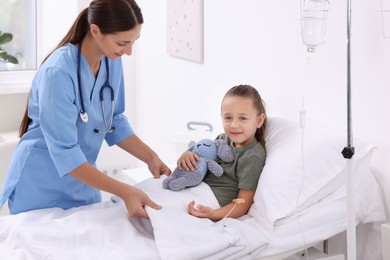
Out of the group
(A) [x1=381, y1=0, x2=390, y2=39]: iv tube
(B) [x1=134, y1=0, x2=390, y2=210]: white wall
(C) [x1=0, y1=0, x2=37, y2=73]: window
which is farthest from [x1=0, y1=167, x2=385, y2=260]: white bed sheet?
(C) [x1=0, y1=0, x2=37, y2=73]: window

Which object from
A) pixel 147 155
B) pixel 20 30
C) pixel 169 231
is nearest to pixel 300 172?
pixel 169 231

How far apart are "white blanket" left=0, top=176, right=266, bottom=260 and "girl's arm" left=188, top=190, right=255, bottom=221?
0.04 metres

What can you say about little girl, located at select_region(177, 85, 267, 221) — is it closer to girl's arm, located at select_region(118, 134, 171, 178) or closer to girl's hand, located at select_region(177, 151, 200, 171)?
girl's hand, located at select_region(177, 151, 200, 171)

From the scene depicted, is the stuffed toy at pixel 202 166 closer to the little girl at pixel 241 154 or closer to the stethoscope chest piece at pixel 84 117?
the little girl at pixel 241 154

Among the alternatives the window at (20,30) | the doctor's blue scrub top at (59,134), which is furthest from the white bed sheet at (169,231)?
the window at (20,30)

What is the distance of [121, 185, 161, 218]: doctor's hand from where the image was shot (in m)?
1.77

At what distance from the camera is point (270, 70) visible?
240 cm

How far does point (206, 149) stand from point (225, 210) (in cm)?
24

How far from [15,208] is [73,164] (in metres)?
0.34

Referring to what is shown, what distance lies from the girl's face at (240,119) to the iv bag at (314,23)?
27cm

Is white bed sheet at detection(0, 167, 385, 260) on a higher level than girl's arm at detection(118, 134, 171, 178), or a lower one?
lower

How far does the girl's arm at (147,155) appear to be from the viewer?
6.98ft

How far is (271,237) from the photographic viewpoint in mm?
1754

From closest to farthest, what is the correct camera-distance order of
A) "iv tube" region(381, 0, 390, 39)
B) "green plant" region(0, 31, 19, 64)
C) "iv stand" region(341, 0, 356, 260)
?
"iv stand" region(341, 0, 356, 260)
"iv tube" region(381, 0, 390, 39)
"green plant" region(0, 31, 19, 64)
